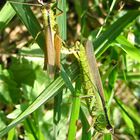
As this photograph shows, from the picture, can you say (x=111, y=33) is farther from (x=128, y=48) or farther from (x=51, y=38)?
(x=51, y=38)

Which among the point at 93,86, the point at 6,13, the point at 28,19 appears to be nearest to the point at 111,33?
the point at 93,86

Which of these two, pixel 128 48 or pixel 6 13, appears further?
pixel 128 48

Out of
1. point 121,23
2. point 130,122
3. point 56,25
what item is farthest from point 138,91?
point 56,25

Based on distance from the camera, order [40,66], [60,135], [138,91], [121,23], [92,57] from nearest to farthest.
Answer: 1. [92,57]
2. [121,23]
3. [60,135]
4. [40,66]
5. [138,91]

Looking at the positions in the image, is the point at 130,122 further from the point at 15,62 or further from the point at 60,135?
the point at 15,62

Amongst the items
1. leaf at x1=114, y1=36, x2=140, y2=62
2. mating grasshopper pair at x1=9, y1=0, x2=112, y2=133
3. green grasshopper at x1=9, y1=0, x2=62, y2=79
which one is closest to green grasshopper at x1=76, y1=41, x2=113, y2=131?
mating grasshopper pair at x1=9, y1=0, x2=112, y2=133

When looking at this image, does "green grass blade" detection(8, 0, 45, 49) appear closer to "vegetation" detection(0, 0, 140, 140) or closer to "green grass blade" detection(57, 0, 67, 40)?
"vegetation" detection(0, 0, 140, 140)

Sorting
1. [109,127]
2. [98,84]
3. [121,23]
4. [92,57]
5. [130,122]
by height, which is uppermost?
[121,23]
